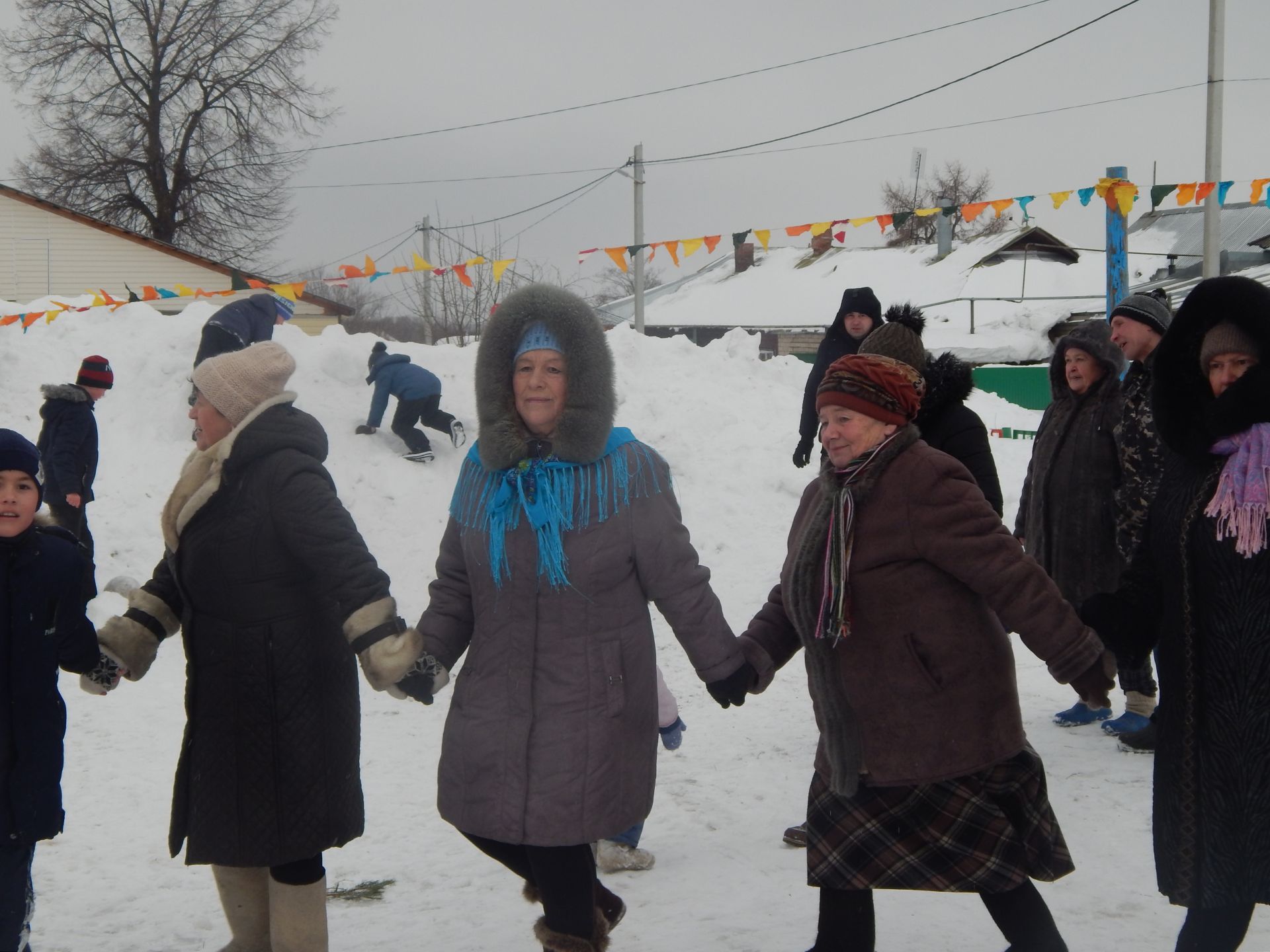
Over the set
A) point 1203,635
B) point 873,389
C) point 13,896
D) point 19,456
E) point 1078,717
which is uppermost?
point 873,389

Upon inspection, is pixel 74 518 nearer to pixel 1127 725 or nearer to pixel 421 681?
pixel 421 681

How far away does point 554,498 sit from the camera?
115 inches

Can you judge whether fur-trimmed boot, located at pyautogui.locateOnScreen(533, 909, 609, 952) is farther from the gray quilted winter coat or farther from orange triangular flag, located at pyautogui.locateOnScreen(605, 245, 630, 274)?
orange triangular flag, located at pyautogui.locateOnScreen(605, 245, 630, 274)

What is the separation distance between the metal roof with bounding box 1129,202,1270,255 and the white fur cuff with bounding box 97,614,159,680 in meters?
34.6

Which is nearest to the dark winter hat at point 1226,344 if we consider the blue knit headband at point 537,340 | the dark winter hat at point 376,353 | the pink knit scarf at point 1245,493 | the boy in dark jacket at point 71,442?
the pink knit scarf at point 1245,493


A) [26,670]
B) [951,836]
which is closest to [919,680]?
[951,836]

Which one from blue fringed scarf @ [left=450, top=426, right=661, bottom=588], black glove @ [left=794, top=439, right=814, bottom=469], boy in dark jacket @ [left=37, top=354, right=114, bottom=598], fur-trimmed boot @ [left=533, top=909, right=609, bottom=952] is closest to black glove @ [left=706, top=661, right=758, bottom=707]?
blue fringed scarf @ [left=450, top=426, right=661, bottom=588]

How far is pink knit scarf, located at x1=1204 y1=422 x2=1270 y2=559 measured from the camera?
99.3 inches

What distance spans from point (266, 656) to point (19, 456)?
2.82 ft

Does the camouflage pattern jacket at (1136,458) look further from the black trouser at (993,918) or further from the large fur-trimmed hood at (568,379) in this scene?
the large fur-trimmed hood at (568,379)

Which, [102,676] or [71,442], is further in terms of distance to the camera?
[71,442]

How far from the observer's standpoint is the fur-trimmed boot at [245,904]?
3.17m

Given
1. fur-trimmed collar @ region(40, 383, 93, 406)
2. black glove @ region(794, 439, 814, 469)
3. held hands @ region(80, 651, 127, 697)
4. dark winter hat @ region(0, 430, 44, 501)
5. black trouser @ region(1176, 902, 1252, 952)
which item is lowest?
black trouser @ region(1176, 902, 1252, 952)

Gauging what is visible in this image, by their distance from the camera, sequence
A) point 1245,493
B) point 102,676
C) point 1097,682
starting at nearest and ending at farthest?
point 1245,493 → point 1097,682 → point 102,676
